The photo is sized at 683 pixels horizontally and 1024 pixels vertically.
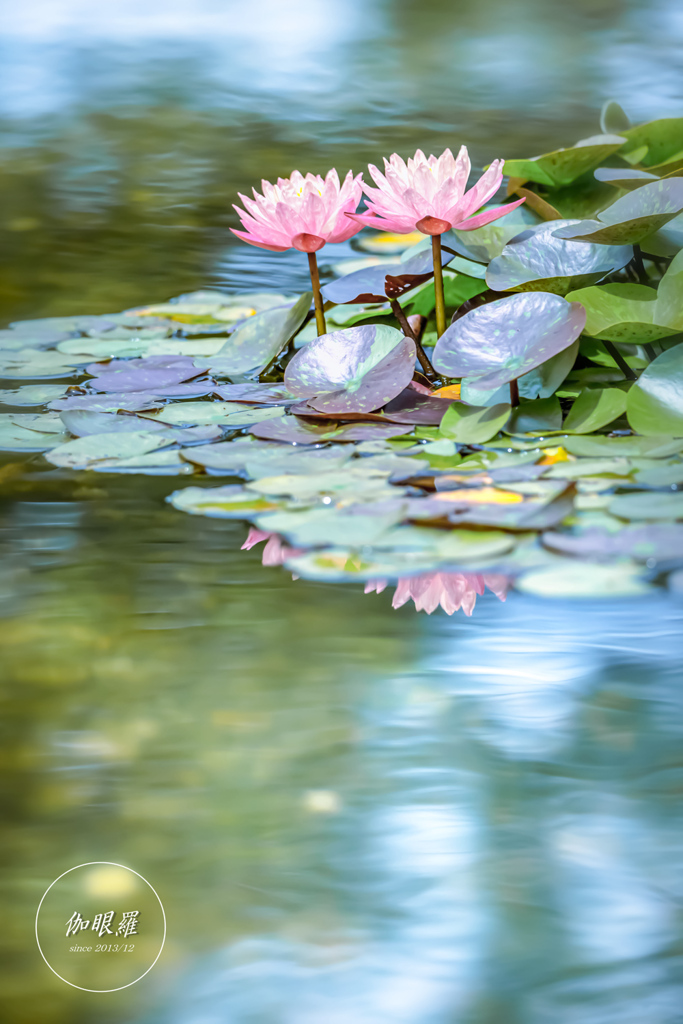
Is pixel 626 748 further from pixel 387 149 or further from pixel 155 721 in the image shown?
pixel 387 149

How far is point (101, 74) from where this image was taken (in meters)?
2.72

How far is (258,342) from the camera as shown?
1.08 meters

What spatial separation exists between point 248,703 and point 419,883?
147 mm

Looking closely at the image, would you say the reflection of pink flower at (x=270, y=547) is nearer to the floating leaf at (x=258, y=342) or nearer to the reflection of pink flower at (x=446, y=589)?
the reflection of pink flower at (x=446, y=589)

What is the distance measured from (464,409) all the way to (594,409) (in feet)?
0.40

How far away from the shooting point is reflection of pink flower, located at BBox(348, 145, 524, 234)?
2.61 ft

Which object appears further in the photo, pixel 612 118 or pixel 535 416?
pixel 612 118

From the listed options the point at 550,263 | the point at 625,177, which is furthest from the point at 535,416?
the point at 625,177

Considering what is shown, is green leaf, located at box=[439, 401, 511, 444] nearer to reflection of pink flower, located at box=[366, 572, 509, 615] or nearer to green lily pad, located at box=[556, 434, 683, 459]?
green lily pad, located at box=[556, 434, 683, 459]

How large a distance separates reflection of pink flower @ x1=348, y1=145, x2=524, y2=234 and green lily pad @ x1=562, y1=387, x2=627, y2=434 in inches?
7.7

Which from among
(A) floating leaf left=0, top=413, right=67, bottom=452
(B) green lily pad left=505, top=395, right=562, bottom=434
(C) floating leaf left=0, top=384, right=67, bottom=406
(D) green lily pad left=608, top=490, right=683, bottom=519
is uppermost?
(D) green lily pad left=608, top=490, right=683, bottom=519

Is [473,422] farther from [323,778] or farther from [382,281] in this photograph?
[323,778]

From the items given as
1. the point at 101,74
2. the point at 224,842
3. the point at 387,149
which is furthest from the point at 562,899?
the point at 101,74

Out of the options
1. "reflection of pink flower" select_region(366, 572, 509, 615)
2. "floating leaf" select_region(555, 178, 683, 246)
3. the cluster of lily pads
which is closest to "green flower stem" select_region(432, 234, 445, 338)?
the cluster of lily pads
